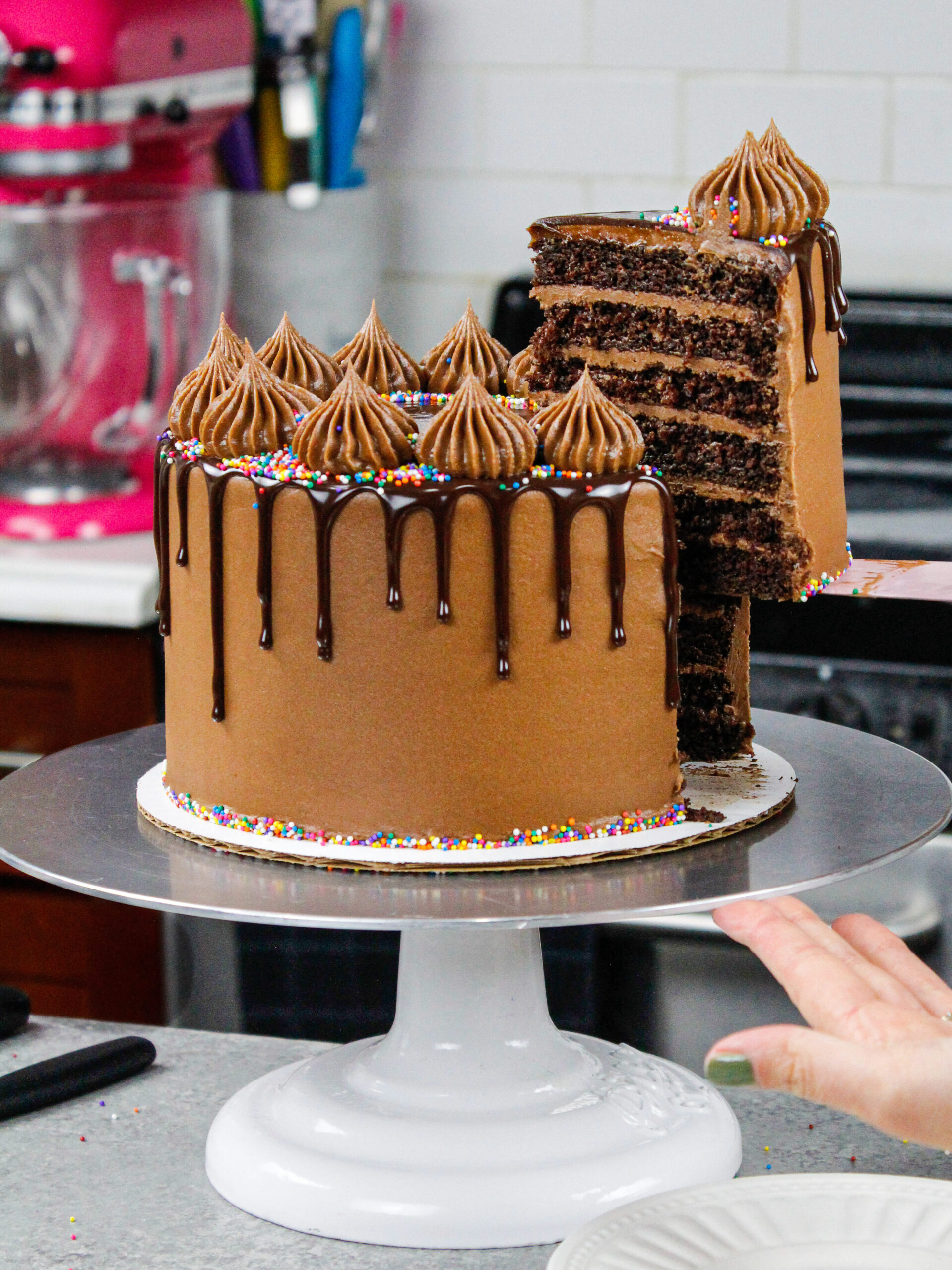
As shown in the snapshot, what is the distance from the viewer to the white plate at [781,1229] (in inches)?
40.9

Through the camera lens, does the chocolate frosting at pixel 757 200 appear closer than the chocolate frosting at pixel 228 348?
Yes

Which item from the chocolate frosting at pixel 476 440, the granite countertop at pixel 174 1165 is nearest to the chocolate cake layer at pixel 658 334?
the chocolate frosting at pixel 476 440

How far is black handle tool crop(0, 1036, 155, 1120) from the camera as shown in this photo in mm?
1412

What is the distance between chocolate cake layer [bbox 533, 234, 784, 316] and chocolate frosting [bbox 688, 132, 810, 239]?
0.03 meters

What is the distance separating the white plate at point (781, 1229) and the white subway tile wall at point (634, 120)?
2194 mm

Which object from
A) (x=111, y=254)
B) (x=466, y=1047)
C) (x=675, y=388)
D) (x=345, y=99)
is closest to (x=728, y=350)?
(x=675, y=388)

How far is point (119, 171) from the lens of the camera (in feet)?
8.86

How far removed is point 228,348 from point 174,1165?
683 mm

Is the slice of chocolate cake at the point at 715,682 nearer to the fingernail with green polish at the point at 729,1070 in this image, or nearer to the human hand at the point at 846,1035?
the human hand at the point at 846,1035

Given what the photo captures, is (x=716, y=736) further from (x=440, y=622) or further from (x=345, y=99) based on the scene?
(x=345, y=99)

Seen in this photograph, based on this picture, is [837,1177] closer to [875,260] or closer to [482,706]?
[482,706]

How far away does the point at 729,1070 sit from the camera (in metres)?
0.88

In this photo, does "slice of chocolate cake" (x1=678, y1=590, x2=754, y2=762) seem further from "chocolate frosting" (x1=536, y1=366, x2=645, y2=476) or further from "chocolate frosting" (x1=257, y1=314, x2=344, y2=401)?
"chocolate frosting" (x1=257, y1=314, x2=344, y2=401)

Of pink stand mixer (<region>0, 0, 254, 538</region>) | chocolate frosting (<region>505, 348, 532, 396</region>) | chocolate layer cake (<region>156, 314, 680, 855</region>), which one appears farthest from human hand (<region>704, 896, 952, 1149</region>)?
pink stand mixer (<region>0, 0, 254, 538</region>)
